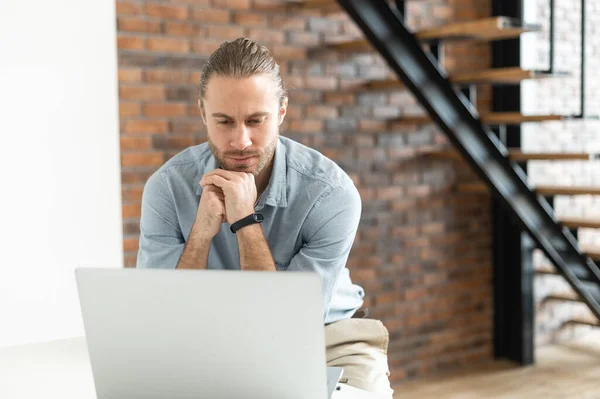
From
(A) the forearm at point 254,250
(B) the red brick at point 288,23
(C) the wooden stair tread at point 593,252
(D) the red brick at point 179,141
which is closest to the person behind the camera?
(A) the forearm at point 254,250

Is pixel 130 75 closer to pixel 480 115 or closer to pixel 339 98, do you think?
pixel 339 98

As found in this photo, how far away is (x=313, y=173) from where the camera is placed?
1.97 metres

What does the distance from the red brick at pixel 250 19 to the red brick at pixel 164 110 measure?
19.1 inches

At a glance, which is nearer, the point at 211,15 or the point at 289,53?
the point at 211,15

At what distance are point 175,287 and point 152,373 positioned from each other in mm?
155

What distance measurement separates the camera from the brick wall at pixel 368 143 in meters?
3.21

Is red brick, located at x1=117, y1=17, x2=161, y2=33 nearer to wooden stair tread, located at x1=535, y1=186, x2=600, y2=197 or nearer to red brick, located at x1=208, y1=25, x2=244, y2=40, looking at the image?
red brick, located at x1=208, y1=25, x2=244, y2=40

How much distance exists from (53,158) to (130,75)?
496 millimetres

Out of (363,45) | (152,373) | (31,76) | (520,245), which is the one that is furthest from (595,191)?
(152,373)

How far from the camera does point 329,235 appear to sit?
189cm

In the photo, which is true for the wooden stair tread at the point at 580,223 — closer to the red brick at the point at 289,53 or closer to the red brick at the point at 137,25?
the red brick at the point at 289,53

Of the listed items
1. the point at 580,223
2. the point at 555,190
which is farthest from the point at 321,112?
the point at 580,223

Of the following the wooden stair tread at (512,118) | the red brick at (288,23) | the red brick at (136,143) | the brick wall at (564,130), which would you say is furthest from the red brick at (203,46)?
the brick wall at (564,130)

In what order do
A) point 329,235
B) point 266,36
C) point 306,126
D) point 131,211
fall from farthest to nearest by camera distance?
point 306,126 < point 266,36 < point 131,211 < point 329,235
